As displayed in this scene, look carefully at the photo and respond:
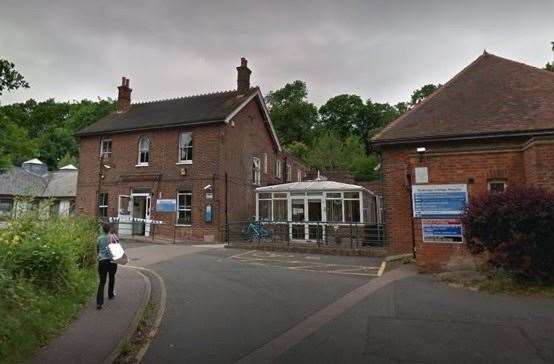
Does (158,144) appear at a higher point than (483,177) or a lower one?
higher

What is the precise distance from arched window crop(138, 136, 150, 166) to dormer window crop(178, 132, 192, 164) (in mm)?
2387

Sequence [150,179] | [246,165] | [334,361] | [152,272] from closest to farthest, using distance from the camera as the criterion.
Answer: [334,361], [152,272], [150,179], [246,165]

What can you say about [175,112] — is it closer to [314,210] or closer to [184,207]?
[184,207]

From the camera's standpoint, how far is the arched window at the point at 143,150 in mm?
23734

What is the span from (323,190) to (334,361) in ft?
53.4

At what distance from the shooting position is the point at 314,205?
21.4 m

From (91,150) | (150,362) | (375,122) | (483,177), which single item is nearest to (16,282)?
(150,362)

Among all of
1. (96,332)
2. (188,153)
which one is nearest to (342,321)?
(96,332)

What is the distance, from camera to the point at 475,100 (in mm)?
15859

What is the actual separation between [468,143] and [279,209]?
11116 millimetres

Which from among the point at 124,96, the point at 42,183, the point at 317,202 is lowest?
the point at 317,202

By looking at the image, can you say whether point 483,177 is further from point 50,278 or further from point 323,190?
point 50,278

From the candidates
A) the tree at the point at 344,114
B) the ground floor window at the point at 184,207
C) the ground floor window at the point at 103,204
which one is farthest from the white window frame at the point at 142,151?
the tree at the point at 344,114

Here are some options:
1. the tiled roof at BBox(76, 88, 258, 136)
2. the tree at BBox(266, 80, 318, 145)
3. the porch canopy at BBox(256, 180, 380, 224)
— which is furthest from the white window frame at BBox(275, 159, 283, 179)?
the tree at BBox(266, 80, 318, 145)
